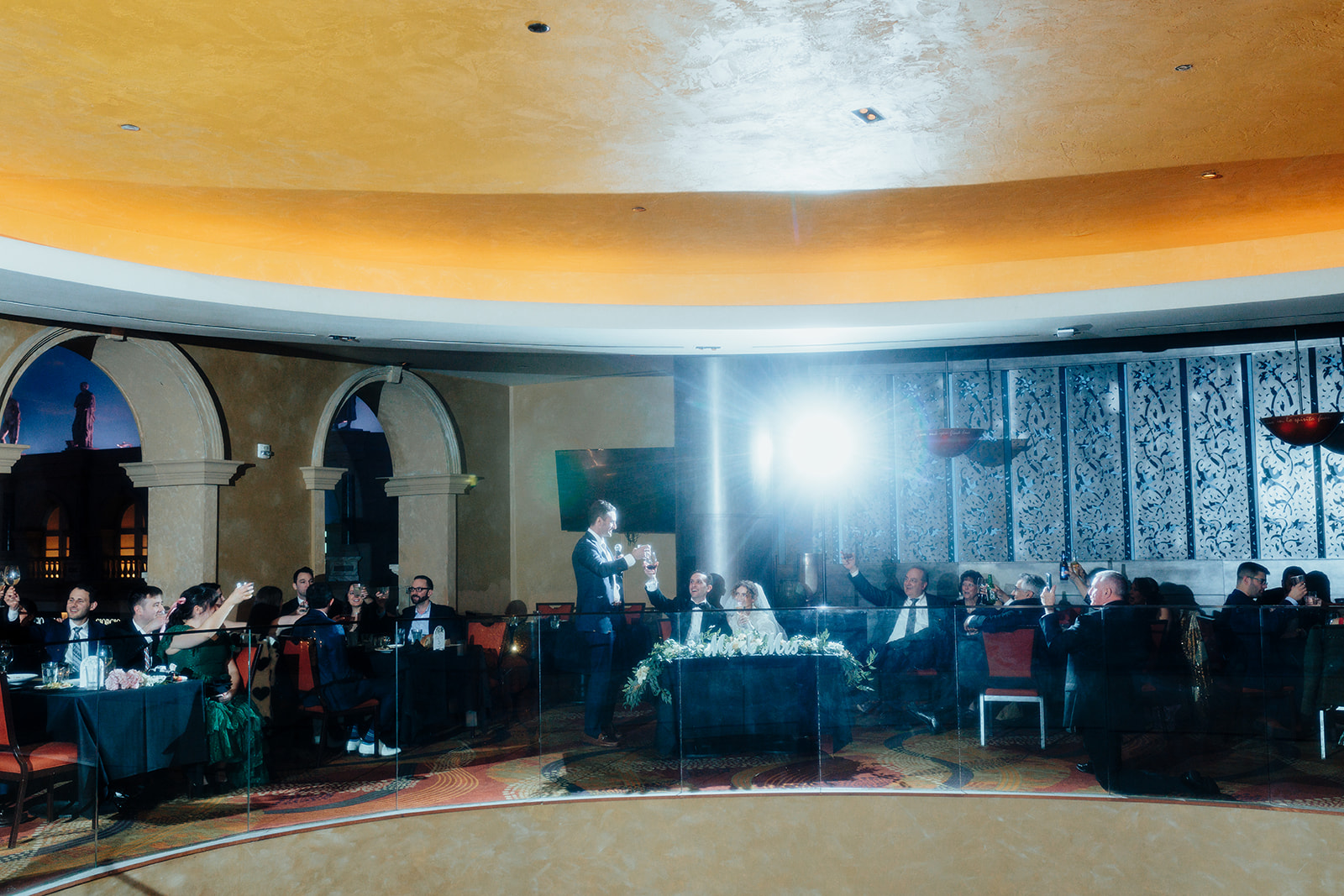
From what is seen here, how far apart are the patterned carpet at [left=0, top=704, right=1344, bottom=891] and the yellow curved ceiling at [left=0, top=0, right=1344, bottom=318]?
9.35 ft

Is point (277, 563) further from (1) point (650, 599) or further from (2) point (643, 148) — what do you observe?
(2) point (643, 148)

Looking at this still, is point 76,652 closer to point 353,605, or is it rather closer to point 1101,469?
point 353,605

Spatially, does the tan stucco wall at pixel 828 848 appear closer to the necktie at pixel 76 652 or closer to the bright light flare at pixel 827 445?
the necktie at pixel 76 652

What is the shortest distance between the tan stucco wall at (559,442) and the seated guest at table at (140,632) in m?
4.62

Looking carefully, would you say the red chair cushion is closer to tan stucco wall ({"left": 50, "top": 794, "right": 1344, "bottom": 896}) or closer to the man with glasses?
tan stucco wall ({"left": 50, "top": 794, "right": 1344, "bottom": 896})

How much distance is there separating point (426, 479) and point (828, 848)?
5.56 m

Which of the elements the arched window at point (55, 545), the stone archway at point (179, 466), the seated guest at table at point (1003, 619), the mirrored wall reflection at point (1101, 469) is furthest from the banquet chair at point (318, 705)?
the arched window at point (55, 545)

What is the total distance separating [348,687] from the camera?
5508 millimetres

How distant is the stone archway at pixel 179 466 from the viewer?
746cm

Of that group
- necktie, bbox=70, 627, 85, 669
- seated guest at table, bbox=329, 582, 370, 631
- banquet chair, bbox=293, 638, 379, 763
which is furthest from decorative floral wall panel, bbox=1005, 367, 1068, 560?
necktie, bbox=70, 627, 85, 669

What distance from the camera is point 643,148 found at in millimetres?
4766

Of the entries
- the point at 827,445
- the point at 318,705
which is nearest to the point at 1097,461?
the point at 827,445

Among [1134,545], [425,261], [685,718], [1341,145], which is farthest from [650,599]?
[1341,145]

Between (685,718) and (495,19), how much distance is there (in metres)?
3.93
